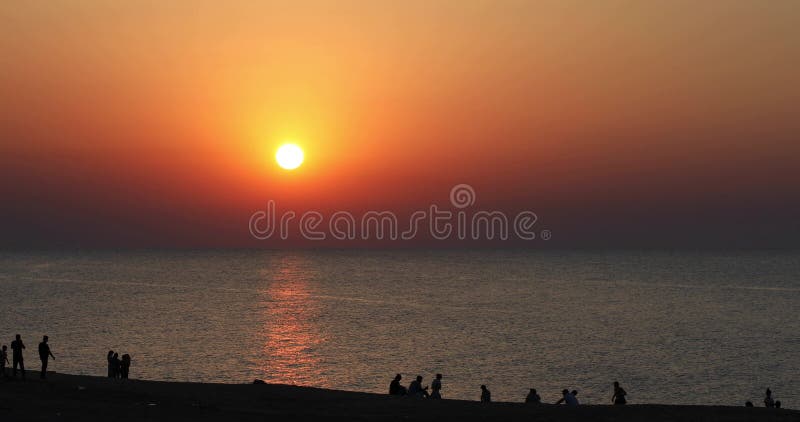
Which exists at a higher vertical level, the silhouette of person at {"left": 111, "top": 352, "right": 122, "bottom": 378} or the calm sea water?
the silhouette of person at {"left": 111, "top": 352, "right": 122, "bottom": 378}

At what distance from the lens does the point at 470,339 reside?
9494cm

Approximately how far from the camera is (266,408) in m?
34.2

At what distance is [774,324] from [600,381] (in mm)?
59287

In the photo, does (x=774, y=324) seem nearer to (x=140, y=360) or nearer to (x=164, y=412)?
(x=140, y=360)

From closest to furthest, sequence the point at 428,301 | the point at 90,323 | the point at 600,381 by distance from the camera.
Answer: the point at 600,381 < the point at 90,323 < the point at 428,301

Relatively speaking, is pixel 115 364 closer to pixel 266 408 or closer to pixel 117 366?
pixel 117 366

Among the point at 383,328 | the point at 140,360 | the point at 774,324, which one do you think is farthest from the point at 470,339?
the point at 774,324

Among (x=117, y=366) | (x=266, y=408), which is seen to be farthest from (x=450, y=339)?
(x=266, y=408)

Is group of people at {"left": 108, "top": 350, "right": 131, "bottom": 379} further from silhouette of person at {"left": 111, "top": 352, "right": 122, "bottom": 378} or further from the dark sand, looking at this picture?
the dark sand

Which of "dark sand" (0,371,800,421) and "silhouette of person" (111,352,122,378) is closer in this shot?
"dark sand" (0,371,800,421)

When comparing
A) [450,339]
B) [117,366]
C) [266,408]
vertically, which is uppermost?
[266,408]

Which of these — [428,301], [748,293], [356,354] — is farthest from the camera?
[748,293]

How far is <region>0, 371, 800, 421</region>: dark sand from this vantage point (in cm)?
2992

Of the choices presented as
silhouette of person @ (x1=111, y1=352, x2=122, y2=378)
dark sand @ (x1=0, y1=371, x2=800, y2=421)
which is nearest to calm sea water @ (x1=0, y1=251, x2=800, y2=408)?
silhouette of person @ (x1=111, y1=352, x2=122, y2=378)
